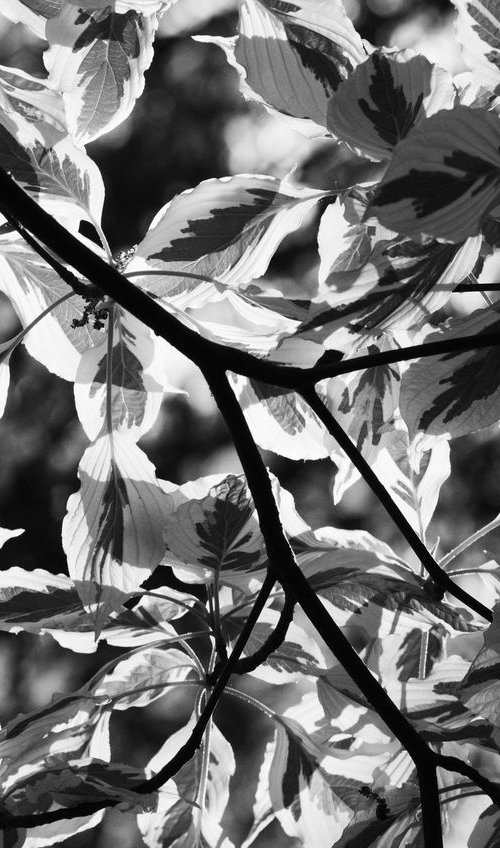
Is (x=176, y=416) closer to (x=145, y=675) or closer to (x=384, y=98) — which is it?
(x=145, y=675)

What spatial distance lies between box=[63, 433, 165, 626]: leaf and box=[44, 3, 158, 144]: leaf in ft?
0.62

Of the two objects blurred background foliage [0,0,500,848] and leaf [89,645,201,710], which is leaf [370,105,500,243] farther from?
blurred background foliage [0,0,500,848]

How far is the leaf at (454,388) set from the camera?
17.1 inches

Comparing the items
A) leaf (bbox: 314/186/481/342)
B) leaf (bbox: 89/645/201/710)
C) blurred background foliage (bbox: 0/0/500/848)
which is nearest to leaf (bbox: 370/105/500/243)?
leaf (bbox: 314/186/481/342)

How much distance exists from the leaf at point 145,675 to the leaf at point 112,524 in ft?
0.32

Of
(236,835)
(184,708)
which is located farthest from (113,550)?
(184,708)

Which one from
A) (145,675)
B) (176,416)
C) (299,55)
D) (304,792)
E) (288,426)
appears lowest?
(304,792)

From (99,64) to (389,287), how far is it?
26 centimetres

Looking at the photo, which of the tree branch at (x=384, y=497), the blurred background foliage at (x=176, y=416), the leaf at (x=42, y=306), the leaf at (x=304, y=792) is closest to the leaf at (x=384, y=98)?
the tree branch at (x=384, y=497)

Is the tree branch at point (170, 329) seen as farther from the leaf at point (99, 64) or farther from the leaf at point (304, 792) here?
the leaf at point (304, 792)

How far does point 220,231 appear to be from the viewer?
467 mm

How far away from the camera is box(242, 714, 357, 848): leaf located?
1.71 feet

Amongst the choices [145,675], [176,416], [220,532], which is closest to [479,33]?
[220,532]

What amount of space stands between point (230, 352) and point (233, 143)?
1216mm
